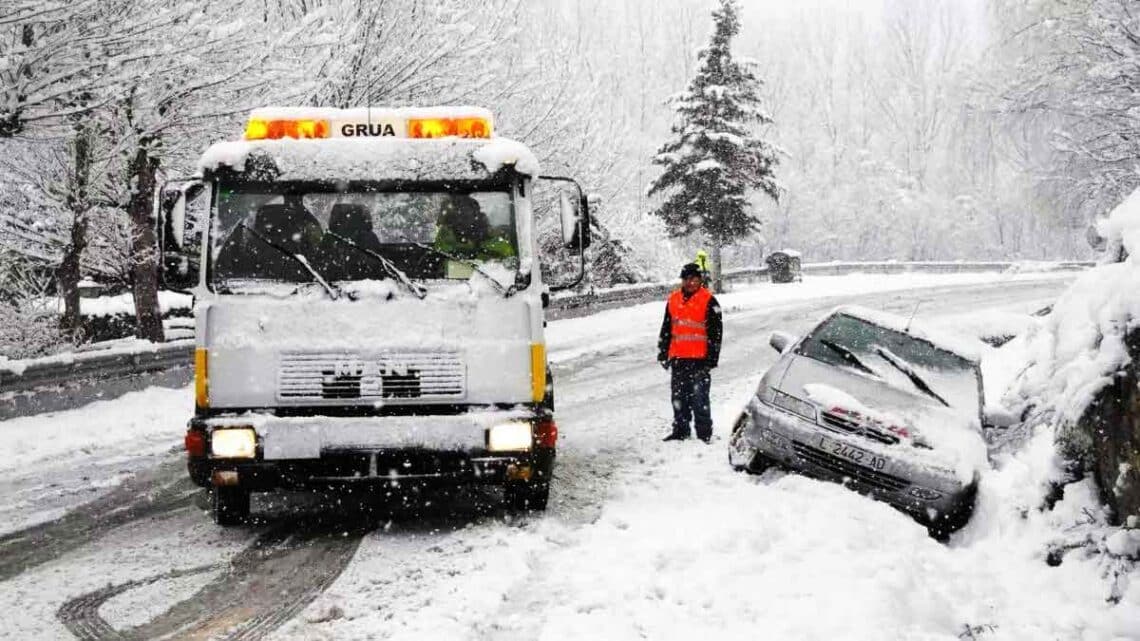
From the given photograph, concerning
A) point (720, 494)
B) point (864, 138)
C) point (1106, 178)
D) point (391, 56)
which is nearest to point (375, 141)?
point (720, 494)

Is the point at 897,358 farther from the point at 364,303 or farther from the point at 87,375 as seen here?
the point at 87,375

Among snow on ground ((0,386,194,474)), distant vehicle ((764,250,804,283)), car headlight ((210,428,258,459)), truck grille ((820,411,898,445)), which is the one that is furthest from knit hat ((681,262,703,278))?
distant vehicle ((764,250,804,283))

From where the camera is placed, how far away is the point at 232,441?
544cm

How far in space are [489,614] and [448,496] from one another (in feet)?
8.56

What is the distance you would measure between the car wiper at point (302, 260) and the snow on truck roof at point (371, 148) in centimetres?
39

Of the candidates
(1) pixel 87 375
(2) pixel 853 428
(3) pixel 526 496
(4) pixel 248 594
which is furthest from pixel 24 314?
(2) pixel 853 428

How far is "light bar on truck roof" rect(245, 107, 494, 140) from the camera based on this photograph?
604cm

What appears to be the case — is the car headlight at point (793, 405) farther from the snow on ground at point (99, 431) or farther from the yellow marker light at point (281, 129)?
the snow on ground at point (99, 431)

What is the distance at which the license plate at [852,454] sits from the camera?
21.5ft

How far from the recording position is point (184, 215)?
601cm

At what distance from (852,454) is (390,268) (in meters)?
3.48

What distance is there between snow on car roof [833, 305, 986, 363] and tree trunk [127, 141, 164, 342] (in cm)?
1039

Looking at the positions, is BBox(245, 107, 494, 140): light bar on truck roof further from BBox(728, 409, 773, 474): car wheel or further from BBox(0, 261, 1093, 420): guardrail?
BBox(0, 261, 1093, 420): guardrail

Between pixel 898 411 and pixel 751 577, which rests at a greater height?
pixel 898 411
